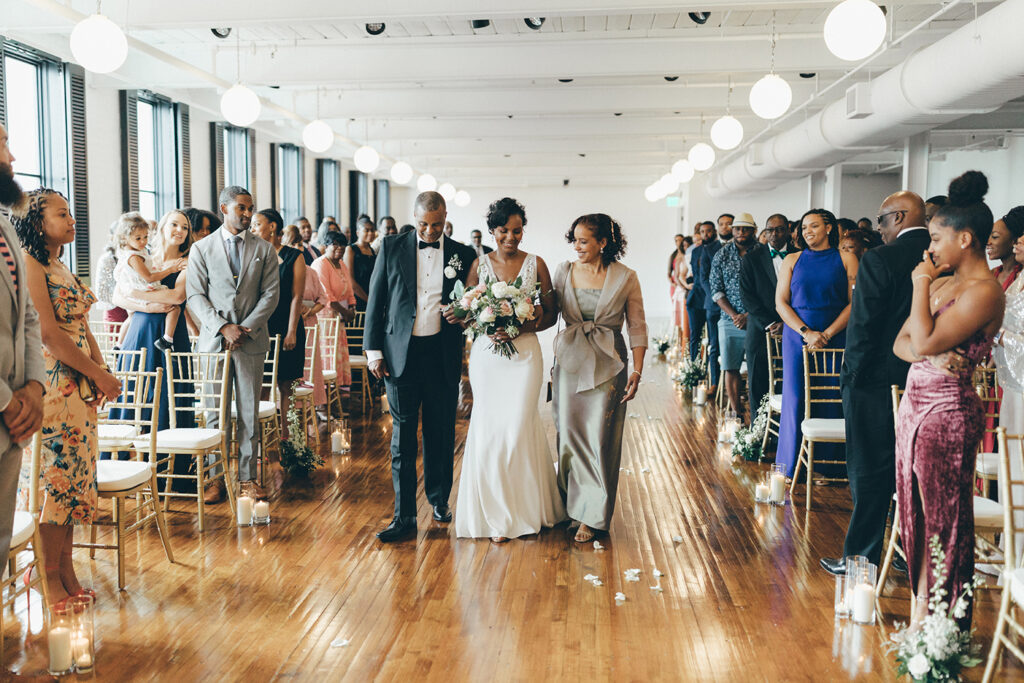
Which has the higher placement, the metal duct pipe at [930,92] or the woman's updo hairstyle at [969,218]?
the metal duct pipe at [930,92]

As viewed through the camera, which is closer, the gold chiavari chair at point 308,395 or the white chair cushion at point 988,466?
the white chair cushion at point 988,466

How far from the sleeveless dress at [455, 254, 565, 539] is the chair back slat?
Answer: 1.41 metres

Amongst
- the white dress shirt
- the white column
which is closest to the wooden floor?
the white dress shirt

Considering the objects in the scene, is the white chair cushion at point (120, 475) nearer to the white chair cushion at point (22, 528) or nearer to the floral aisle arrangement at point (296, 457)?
the white chair cushion at point (22, 528)

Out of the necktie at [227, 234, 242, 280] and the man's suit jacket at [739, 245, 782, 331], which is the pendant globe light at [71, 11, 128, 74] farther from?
the man's suit jacket at [739, 245, 782, 331]

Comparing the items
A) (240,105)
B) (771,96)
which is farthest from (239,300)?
(771,96)

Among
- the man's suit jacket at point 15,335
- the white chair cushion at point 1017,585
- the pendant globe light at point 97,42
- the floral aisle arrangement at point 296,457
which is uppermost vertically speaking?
the pendant globe light at point 97,42

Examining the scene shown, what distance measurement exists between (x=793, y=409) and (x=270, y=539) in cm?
330

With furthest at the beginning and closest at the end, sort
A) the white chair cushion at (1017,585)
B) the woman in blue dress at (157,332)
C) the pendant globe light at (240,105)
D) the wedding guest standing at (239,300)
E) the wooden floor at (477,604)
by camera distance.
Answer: the pendant globe light at (240,105), the woman in blue dress at (157,332), the wedding guest standing at (239,300), the wooden floor at (477,604), the white chair cushion at (1017,585)

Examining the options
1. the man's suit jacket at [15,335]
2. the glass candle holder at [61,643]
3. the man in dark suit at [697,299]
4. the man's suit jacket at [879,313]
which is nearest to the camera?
the man's suit jacket at [15,335]

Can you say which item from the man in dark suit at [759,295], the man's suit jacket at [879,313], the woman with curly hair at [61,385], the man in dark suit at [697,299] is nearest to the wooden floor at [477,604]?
the woman with curly hair at [61,385]

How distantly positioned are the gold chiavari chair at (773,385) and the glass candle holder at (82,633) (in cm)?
435

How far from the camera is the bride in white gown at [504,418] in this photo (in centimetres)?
447

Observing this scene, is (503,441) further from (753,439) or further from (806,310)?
(753,439)
